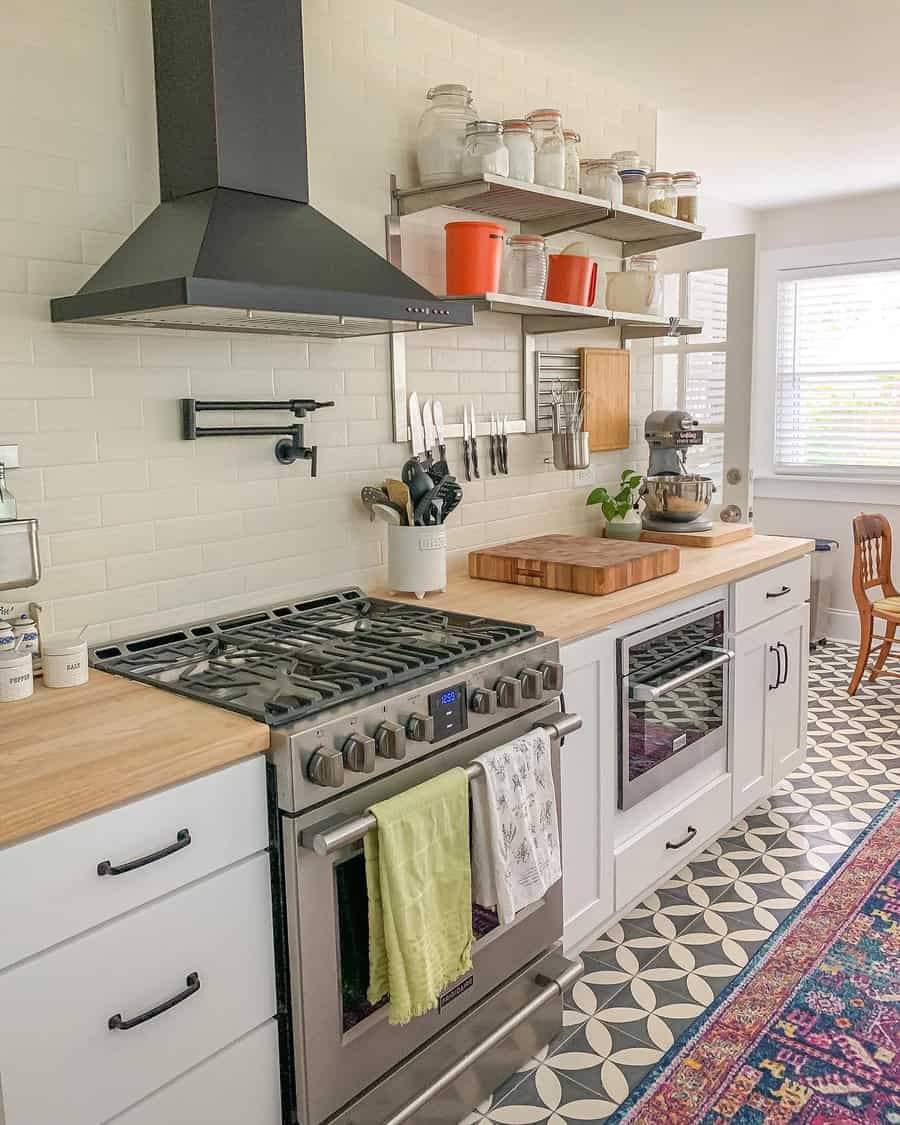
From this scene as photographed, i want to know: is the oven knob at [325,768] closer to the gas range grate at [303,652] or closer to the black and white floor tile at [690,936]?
the gas range grate at [303,652]

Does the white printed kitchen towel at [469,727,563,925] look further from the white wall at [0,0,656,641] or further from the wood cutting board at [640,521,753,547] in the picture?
the wood cutting board at [640,521,753,547]

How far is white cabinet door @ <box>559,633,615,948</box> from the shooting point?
7.87 feet

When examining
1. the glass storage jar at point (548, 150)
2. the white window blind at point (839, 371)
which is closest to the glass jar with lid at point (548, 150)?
the glass storage jar at point (548, 150)

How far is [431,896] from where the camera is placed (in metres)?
1.84

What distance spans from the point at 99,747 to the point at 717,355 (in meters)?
3.13

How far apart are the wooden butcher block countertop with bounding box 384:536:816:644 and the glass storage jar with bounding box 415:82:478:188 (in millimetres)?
1131

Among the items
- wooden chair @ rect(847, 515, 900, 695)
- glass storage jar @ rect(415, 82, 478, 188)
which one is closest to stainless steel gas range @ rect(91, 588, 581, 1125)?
glass storage jar @ rect(415, 82, 478, 188)

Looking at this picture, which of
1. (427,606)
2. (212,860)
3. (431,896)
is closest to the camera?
(212,860)

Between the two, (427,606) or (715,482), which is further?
(715,482)

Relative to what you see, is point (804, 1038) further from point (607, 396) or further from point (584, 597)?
point (607, 396)

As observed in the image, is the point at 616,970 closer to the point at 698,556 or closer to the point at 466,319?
the point at 698,556

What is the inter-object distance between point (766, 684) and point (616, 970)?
47.4 inches

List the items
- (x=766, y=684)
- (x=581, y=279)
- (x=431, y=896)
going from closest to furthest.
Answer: (x=431, y=896), (x=581, y=279), (x=766, y=684)

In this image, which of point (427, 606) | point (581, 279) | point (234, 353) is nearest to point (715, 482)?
point (581, 279)
